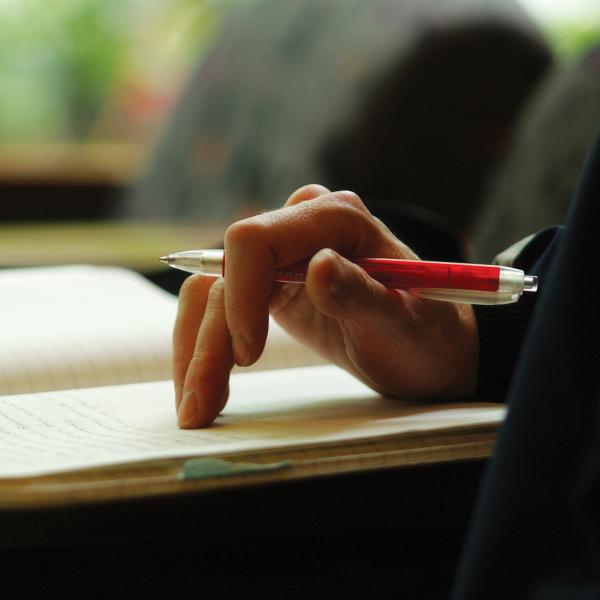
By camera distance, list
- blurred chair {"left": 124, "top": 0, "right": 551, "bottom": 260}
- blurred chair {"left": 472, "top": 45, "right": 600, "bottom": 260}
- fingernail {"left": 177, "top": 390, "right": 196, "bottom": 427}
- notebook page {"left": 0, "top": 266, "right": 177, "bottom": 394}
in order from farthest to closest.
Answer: blurred chair {"left": 124, "top": 0, "right": 551, "bottom": 260} → blurred chair {"left": 472, "top": 45, "right": 600, "bottom": 260} → notebook page {"left": 0, "top": 266, "right": 177, "bottom": 394} → fingernail {"left": 177, "top": 390, "right": 196, "bottom": 427}

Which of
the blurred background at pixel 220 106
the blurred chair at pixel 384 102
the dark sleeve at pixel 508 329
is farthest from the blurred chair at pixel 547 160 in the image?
the dark sleeve at pixel 508 329

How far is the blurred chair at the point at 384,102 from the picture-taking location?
139 centimetres

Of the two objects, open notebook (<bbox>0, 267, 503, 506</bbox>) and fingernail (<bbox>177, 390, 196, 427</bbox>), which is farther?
fingernail (<bbox>177, 390, 196, 427</bbox>)

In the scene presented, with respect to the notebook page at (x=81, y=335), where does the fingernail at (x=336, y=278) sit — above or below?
above

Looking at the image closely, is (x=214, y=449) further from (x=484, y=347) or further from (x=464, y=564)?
(x=484, y=347)

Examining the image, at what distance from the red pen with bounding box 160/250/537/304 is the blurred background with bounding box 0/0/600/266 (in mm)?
327

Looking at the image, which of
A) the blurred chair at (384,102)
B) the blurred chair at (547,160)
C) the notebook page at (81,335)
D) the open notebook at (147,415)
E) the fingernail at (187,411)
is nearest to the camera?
the open notebook at (147,415)

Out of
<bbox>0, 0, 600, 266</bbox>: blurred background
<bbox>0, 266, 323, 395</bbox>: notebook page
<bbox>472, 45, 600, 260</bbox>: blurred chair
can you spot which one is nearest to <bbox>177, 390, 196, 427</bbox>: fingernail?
<bbox>0, 266, 323, 395</bbox>: notebook page

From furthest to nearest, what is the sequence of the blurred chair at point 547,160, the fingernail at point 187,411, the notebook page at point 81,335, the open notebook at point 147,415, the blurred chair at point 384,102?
the blurred chair at point 384,102 → the blurred chair at point 547,160 → the notebook page at point 81,335 → the fingernail at point 187,411 → the open notebook at point 147,415

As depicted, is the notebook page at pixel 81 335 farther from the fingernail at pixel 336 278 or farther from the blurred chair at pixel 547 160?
the blurred chair at pixel 547 160

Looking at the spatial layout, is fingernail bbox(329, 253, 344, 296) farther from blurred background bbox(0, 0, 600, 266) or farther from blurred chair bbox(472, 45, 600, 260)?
blurred chair bbox(472, 45, 600, 260)

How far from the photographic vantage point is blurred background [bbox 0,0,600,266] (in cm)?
140

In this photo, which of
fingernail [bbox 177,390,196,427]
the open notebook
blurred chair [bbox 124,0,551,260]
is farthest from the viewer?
blurred chair [bbox 124,0,551,260]

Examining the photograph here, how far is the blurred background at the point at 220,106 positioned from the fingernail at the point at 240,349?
35 cm
